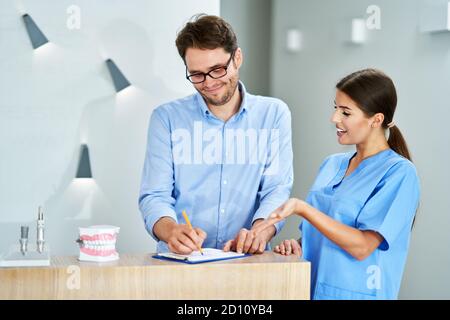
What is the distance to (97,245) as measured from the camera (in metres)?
1.79

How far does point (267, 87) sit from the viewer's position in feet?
15.7

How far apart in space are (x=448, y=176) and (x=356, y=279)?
1328 mm

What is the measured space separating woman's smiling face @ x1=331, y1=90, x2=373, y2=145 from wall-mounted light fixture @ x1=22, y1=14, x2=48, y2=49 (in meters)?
1.75

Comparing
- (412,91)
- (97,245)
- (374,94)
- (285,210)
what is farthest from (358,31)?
(97,245)

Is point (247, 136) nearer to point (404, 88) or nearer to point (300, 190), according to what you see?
point (404, 88)

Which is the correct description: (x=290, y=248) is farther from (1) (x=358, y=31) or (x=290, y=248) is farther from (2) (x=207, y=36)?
(1) (x=358, y=31)

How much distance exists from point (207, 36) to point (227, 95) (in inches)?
8.2

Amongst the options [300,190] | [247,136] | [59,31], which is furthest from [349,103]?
[300,190]

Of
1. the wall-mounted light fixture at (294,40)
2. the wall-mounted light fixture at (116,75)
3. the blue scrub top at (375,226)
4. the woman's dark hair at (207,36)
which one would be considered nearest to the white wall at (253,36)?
the wall-mounted light fixture at (294,40)

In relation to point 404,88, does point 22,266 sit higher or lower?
lower

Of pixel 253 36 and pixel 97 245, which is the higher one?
pixel 253 36

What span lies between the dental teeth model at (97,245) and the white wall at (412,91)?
70.5 inches

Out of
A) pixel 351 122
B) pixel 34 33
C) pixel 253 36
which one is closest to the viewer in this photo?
pixel 351 122

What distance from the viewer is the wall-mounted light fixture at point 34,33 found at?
323 cm
